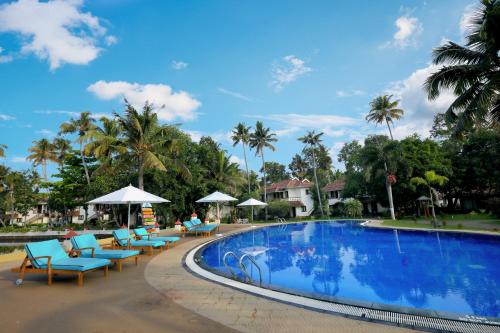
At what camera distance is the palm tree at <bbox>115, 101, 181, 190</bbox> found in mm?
18422

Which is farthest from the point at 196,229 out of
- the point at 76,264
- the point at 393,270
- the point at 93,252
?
the point at 393,270

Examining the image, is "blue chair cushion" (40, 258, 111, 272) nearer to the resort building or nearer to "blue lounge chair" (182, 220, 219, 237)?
"blue lounge chair" (182, 220, 219, 237)

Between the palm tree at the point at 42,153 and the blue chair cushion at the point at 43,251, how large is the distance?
39606 millimetres

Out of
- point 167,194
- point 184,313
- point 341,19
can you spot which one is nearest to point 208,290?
point 184,313

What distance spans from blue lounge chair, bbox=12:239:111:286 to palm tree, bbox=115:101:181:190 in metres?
11.9

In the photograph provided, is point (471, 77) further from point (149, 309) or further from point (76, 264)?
point (76, 264)

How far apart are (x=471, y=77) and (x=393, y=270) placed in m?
8.76

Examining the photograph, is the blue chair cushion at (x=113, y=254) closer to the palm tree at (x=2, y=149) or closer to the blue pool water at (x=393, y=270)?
the blue pool water at (x=393, y=270)

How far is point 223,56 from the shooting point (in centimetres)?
1627

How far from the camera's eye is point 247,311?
4.26 meters

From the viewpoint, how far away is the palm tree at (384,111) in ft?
100

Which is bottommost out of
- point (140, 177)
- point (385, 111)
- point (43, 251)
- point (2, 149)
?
point (43, 251)

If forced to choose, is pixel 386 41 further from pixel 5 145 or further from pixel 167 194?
pixel 5 145

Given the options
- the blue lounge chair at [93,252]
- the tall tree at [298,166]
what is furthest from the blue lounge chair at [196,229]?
the tall tree at [298,166]
